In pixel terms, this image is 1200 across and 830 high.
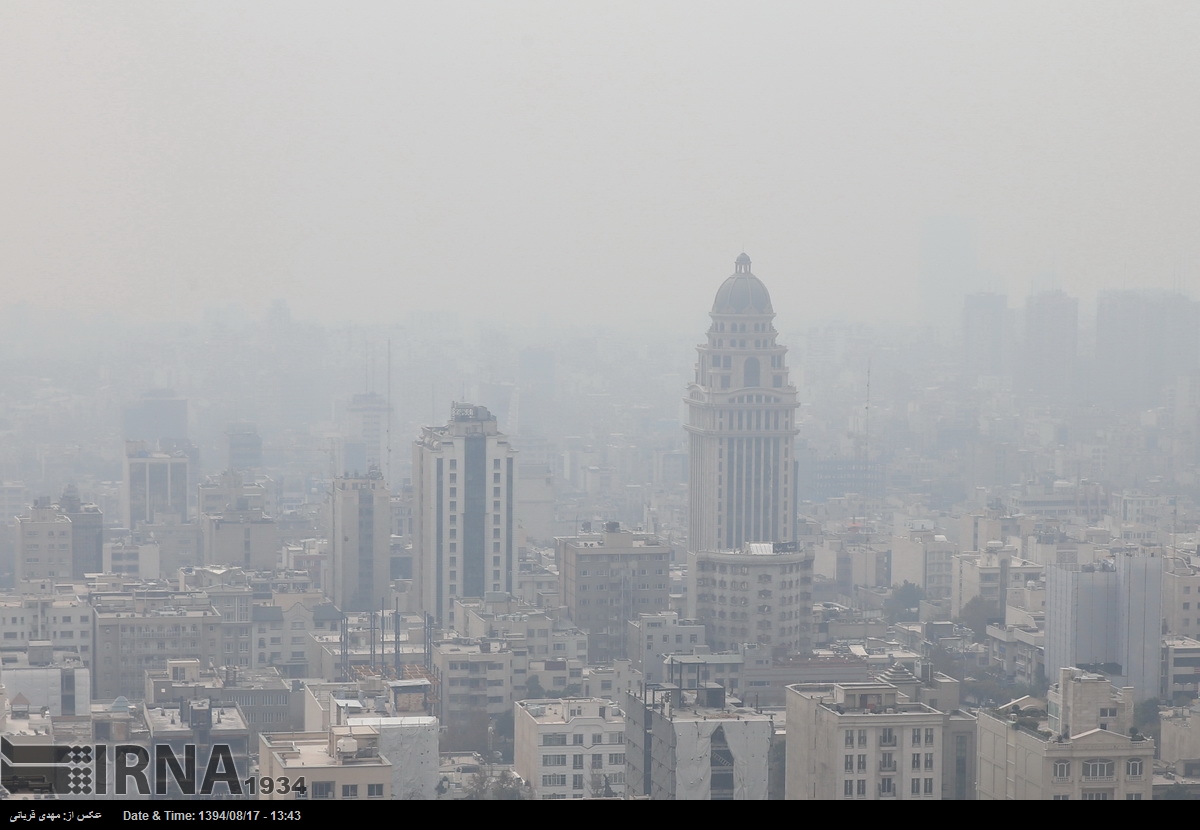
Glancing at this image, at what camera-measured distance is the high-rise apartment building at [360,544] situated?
9.66 meters

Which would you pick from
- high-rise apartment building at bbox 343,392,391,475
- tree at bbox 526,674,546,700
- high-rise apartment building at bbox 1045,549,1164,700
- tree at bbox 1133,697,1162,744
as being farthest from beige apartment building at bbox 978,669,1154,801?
high-rise apartment building at bbox 343,392,391,475

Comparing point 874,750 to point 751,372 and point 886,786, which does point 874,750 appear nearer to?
point 886,786

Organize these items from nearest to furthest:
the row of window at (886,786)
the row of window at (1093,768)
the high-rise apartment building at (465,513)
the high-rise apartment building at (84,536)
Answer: the row of window at (1093,768)
the row of window at (886,786)
the high-rise apartment building at (465,513)
the high-rise apartment building at (84,536)

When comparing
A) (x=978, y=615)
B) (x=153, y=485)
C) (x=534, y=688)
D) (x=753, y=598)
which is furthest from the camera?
(x=153, y=485)

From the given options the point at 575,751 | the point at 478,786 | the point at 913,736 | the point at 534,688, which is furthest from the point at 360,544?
the point at 913,736

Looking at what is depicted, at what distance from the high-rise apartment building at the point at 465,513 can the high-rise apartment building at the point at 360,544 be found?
48 cm

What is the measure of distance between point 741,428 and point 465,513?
3390mm

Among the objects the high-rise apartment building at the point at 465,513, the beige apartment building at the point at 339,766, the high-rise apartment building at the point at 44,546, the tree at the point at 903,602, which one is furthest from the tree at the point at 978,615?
the beige apartment building at the point at 339,766

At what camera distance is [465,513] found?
9266 millimetres

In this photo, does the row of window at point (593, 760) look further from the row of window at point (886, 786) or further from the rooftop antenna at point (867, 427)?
the rooftop antenna at point (867, 427)

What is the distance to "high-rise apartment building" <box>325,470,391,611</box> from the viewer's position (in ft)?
31.7

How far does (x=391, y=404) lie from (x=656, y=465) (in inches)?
84.8

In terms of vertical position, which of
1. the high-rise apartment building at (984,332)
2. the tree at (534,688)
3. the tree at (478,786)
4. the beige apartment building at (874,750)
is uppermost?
the high-rise apartment building at (984,332)
